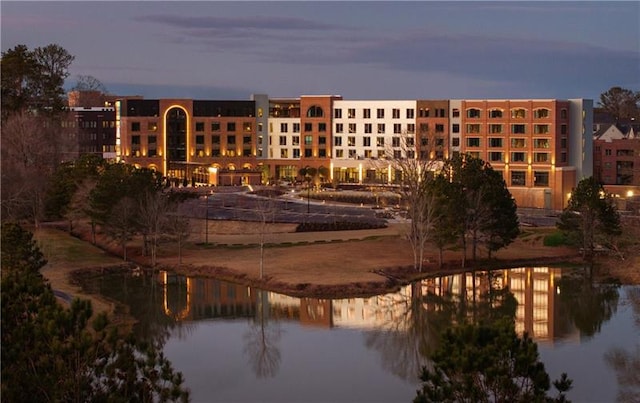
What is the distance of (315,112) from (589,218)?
48807 millimetres

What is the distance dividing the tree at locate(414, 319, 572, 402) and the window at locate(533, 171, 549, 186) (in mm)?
69543

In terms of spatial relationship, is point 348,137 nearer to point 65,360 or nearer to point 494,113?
point 494,113

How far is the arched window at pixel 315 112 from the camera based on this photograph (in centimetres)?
9656

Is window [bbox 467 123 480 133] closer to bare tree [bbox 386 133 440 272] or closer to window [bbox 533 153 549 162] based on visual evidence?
window [bbox 533 153 549 162]

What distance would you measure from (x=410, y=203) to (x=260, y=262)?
9.02 meters

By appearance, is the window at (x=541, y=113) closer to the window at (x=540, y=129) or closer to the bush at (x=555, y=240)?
the window at (x=540, y=129)

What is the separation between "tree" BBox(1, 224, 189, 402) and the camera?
17.7 metres

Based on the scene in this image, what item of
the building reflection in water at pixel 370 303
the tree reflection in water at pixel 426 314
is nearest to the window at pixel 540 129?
the building reflection in water at pixel 370 303

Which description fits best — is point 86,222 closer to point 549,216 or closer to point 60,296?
point 60,296

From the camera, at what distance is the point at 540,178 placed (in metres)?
86.4

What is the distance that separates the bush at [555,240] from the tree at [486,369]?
3736 cm

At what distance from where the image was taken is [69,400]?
58.4 feet

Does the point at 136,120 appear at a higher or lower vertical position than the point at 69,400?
higher

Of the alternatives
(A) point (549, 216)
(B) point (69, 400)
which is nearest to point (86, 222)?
(A) point (549, 216)
